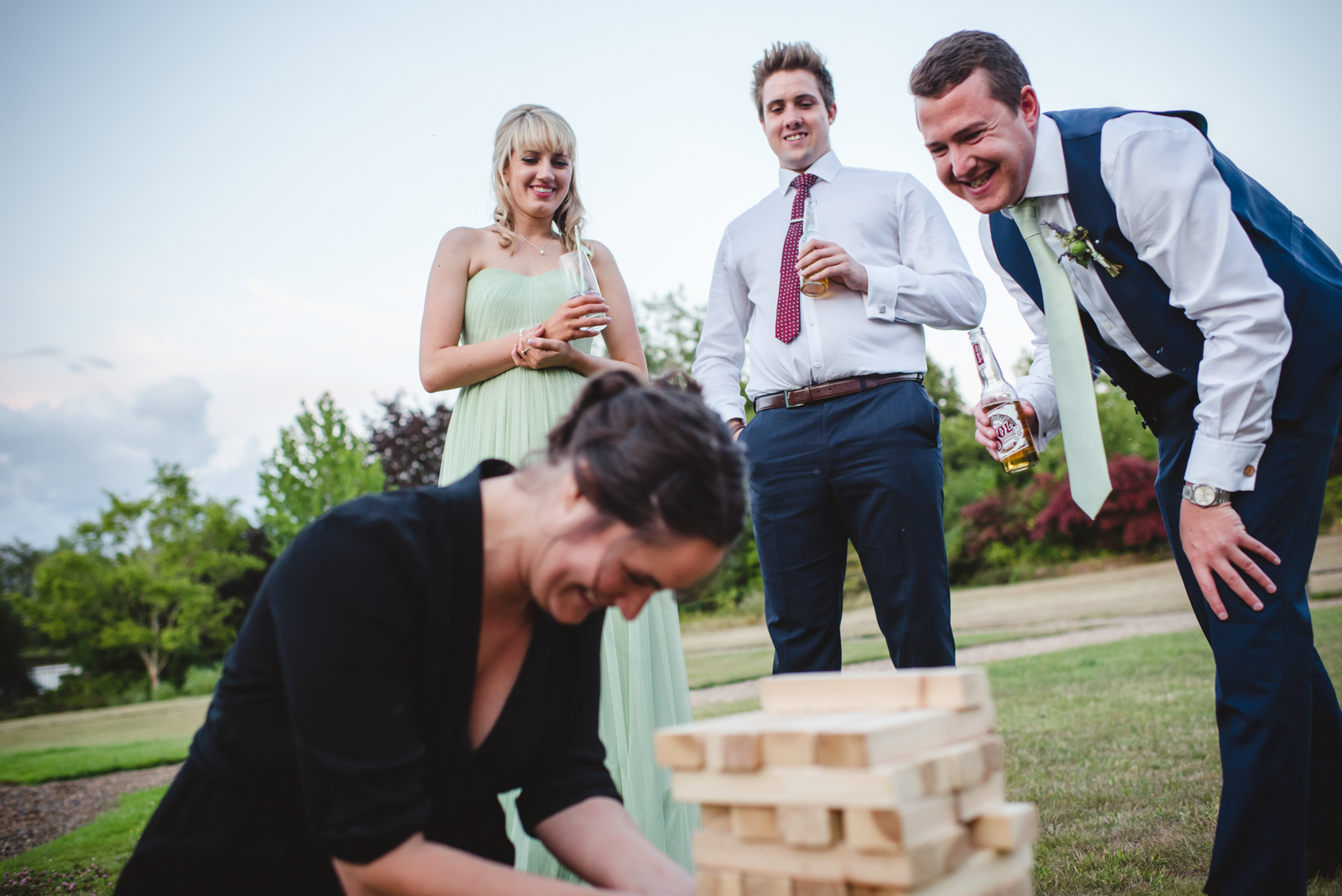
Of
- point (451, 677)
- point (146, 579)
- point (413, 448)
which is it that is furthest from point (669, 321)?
point (451, 677)

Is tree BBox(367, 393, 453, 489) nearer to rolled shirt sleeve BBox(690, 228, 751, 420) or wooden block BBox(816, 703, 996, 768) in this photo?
rolled shirt sleeve BBox(690, 228, 751, 420)

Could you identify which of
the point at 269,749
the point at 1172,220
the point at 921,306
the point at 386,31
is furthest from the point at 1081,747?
the point at 386,31

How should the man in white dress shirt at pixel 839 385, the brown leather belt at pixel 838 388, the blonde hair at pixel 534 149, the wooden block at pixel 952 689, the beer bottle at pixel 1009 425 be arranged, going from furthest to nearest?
1. the blonde hair at pixel 534 149
2. the brown leather belt at pixel 838 388
3. the man in white dress shirt at pixel 839 385
4. the beer bottle at pixel 1009 425
5. the wooden block at pixel 952 689

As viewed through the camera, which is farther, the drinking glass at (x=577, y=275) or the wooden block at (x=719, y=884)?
A: the drinking glass at (x=577, y=275)

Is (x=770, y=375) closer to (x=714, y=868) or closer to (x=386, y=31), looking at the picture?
(x=714, y=868)

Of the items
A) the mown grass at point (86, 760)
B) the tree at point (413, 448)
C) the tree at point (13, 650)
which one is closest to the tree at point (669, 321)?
the tree at point (413, 448)

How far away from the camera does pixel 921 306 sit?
3568 mm

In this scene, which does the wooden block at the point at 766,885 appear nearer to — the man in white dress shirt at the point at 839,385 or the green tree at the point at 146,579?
the man in white dress shirt at the point at 839,385

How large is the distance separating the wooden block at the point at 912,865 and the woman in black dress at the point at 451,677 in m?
0.53

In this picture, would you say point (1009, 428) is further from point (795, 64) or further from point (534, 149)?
point (534, 149)

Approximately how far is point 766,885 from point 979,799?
13.9 inches

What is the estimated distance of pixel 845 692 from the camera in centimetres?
149

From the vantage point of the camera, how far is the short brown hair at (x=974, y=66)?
2820mm

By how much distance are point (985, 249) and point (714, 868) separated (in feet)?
8.72
